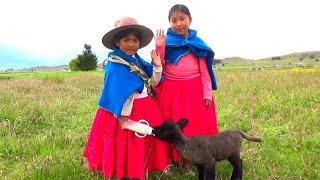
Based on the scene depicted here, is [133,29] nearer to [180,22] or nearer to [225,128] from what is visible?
[180,22]

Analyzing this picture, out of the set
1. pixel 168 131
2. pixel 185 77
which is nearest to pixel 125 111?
pixel 168 131

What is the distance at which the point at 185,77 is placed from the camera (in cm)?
534

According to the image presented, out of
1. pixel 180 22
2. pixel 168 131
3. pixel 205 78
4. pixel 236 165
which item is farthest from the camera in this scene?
pixel 205 78

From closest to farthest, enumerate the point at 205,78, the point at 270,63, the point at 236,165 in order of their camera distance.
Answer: the point at 236,165 → the point at 205,78 → the point at 270,63

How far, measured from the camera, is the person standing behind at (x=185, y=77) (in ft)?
17.3

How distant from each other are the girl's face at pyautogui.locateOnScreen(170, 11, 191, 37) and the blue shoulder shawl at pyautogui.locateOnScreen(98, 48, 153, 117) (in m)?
0.70

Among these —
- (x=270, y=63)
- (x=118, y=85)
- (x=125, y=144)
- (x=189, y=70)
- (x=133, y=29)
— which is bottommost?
(x=125, y=144)

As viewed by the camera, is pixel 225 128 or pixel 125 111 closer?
pixel 125 111

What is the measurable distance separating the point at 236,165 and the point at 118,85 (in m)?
1.53

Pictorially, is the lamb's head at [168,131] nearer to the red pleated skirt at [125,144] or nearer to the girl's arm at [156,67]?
the red pleated skirt at [125,144]

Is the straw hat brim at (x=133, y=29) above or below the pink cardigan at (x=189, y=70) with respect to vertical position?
above

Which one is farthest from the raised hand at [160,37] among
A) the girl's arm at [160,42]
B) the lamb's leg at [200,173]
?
the lamb's leg at [200,173]

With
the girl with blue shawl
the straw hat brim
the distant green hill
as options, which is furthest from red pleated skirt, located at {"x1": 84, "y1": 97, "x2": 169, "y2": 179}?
the distant green hill

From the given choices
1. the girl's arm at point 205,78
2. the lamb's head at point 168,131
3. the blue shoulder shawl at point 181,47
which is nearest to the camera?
the lamb's head at point 168,131
